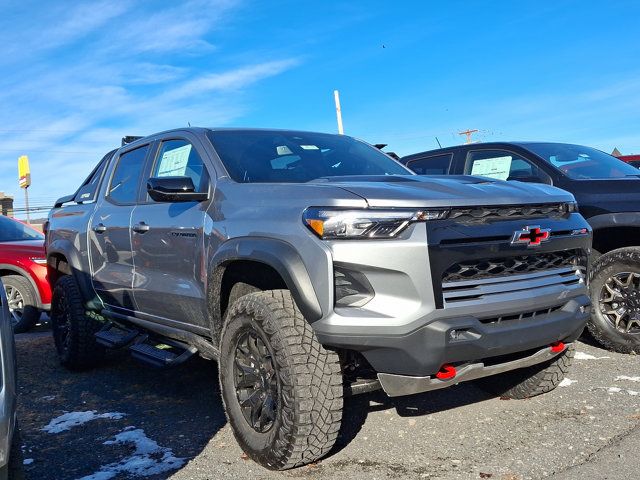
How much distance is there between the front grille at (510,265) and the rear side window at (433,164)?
10.9ft

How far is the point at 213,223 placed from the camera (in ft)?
11.7

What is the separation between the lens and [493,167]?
6109 mm

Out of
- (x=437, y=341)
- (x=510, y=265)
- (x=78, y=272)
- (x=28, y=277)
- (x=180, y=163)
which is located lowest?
(x=28, y=277)

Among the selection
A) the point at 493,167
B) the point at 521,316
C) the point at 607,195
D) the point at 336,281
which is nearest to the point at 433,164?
the point at 493,167

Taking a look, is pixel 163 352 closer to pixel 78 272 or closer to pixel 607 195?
pixel 78 272

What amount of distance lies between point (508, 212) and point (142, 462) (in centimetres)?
238

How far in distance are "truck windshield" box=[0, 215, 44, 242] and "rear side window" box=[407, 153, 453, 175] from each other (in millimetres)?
5577

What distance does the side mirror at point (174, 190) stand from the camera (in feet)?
11.8

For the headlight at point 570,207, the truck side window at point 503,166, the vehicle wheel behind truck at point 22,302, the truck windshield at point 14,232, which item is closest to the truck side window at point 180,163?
the headlight at point 570,207

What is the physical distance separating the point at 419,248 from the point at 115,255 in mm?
2836

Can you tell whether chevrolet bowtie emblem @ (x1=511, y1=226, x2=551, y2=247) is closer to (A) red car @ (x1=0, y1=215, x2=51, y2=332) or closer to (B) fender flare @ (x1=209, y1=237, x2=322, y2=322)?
(B) fender flare @ (x1=209, y1=237, x2=322, y2=322)

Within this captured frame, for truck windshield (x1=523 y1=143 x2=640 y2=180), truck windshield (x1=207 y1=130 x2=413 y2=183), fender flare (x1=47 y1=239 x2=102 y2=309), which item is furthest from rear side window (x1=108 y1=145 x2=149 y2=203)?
truck windshield (x1=523 y1=143 x2=640 y2=180)

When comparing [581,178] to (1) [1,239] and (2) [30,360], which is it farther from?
(1) [1,239]

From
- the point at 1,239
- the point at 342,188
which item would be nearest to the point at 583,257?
the point at 342,188
